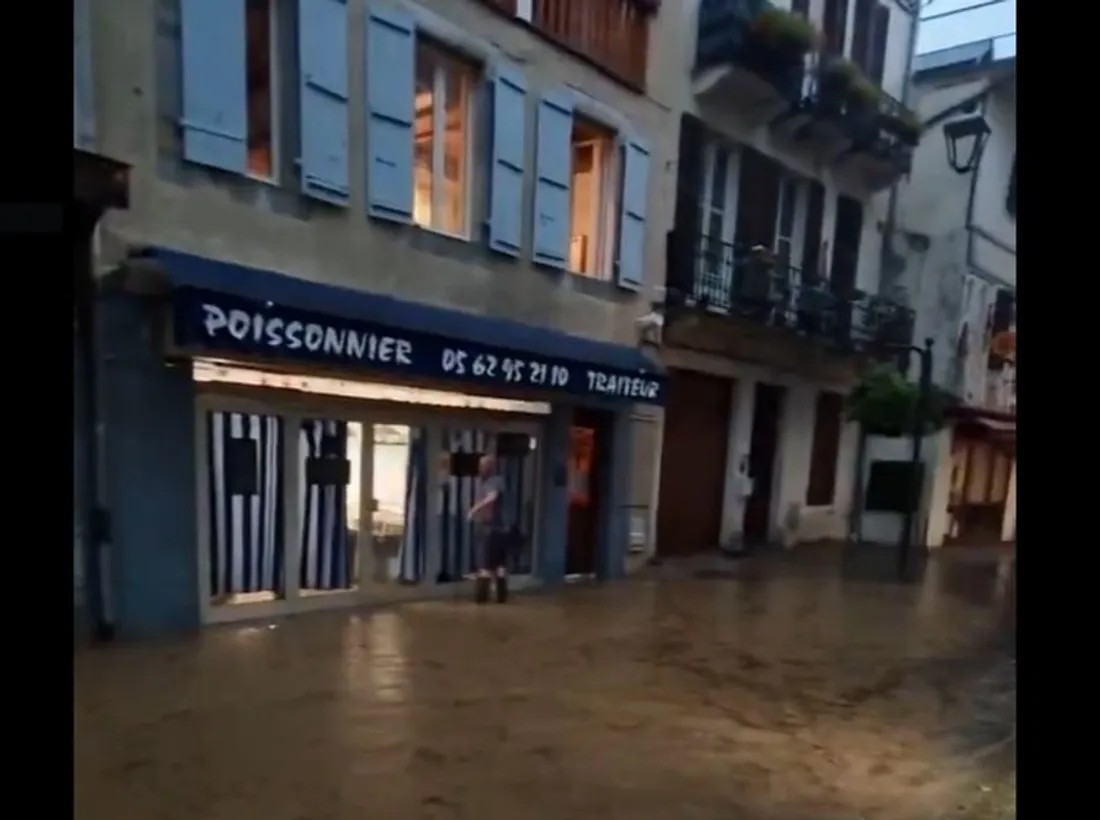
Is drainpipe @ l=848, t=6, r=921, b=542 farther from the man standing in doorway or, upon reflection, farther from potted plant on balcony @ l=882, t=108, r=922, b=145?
the man standing in doorway

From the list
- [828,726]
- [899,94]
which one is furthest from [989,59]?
[828,726]

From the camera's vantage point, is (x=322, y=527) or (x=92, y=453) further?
(x=322, y=527)

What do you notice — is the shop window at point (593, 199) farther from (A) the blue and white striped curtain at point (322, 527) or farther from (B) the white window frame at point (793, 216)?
(A) the blue and white striped curtain at point (322, 527)

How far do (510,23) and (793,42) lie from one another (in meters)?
0.36

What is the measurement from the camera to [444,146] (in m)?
1.00

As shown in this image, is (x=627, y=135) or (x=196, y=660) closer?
(x=196, y=660)

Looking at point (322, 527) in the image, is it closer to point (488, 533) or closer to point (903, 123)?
point (488, 533)

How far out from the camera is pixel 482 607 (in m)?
1.07

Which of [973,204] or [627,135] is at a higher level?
[627,135]

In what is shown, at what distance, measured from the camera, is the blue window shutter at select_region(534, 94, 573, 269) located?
1028 mm

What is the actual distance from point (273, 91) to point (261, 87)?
16mm

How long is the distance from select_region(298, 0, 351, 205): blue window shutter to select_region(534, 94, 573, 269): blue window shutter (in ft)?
0.83

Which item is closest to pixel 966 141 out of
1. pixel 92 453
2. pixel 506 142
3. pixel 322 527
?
pixel 506 142
